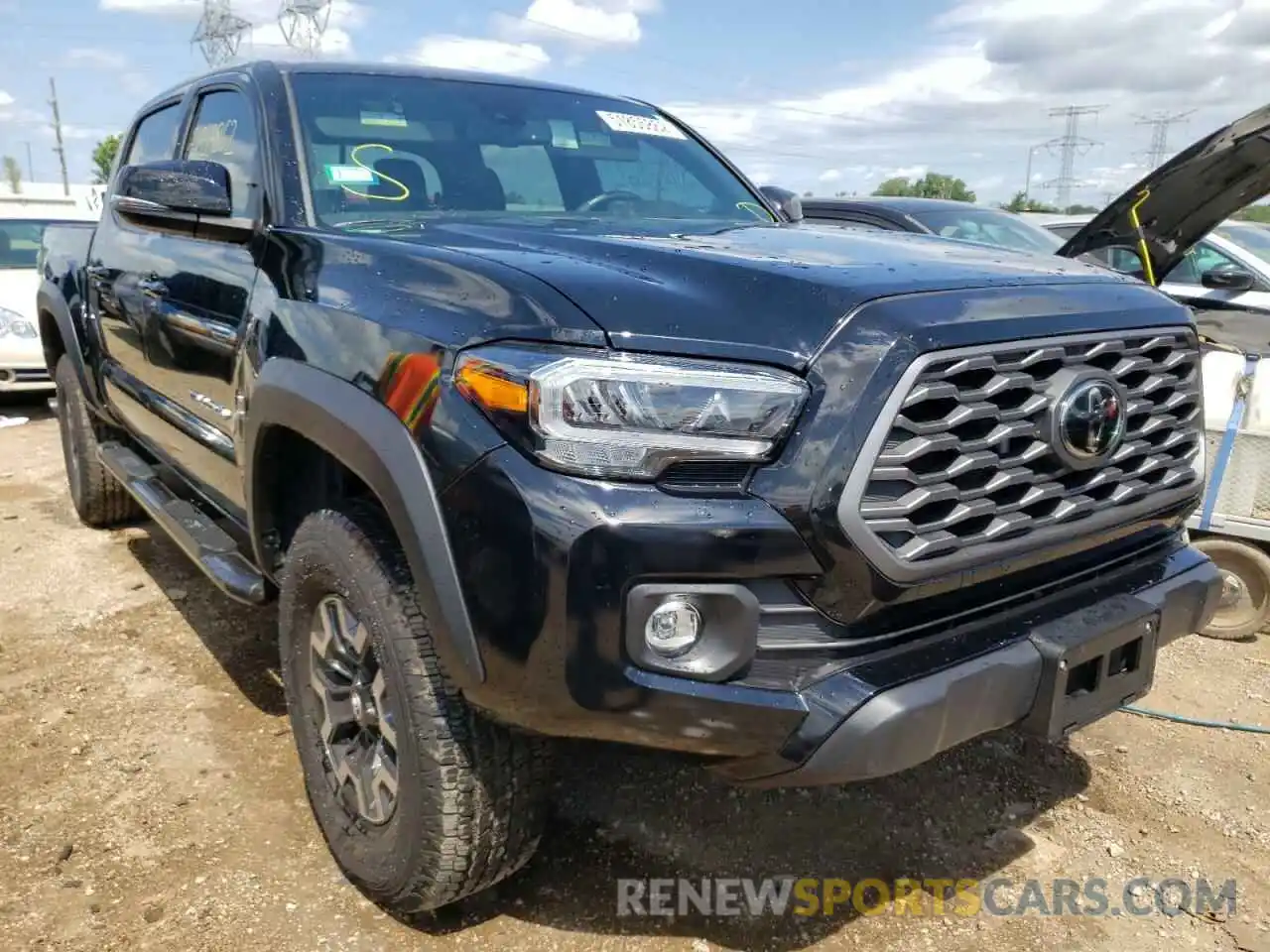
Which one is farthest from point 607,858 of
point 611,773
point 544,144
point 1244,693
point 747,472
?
point 1244,693

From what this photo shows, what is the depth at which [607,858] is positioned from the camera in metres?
2.73

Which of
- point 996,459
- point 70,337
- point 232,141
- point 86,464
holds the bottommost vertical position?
point 86,464

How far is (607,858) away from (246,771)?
1161mm

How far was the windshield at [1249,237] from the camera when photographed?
706 cm

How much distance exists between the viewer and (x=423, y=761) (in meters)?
2.12

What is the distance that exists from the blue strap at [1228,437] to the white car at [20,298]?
7645 millimetres

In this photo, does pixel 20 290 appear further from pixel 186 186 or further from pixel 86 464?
pixel 186 186

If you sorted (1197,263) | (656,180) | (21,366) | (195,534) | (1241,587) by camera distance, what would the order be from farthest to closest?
(21,366)
(1197,263)
(1241,587)
(656,180)
(195,534)

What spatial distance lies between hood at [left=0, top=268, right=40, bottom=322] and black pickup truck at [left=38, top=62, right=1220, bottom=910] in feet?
22.1

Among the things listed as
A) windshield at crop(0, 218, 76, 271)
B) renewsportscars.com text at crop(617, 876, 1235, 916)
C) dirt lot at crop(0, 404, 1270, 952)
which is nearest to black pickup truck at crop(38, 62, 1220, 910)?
dirt lot at crop(0, 404, 1270, 952)

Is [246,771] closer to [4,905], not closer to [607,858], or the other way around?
[4,905]

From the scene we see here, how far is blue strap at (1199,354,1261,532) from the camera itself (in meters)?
4.15

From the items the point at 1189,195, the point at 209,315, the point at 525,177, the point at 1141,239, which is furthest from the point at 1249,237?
the point at 209,315

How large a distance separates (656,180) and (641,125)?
354 mm
